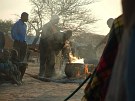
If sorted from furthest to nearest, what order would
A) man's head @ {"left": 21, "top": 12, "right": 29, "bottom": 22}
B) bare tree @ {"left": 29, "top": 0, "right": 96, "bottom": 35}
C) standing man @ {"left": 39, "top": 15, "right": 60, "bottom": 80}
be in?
1. bare tree @ {"left": 29, "top": 0, "right": 96, "bottom": 35}
2. standing man @ {"left": 39, "top": 15, "right": 60, "bottom": 80}
3. man's head @ {"left": 21, "top": 12, "right": 29, "bottom": 22}

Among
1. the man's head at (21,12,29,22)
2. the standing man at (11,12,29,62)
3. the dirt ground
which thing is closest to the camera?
the dirt ground

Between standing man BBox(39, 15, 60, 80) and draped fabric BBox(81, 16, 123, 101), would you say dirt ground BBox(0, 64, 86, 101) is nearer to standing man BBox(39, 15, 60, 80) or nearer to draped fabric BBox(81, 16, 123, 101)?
standing man BBox(39, 15, 60, 80)

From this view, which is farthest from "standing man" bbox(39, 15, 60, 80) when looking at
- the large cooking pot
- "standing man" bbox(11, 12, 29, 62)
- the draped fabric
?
the draped fabric

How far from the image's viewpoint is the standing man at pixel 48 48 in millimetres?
12070

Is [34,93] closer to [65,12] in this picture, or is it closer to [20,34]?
[20,34]

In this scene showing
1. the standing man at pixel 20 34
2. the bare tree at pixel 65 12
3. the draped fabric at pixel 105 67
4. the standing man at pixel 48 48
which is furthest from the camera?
the bare tree at pixel 65 12

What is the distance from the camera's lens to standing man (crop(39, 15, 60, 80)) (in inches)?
475

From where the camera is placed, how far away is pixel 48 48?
12.3 metres

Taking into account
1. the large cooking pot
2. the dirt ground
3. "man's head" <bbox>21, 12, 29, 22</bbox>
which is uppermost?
"man's head" <bbox>21, 12, 29, 22</bbox>

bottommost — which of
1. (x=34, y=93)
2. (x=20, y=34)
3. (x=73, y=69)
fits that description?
(x=34, y=93)

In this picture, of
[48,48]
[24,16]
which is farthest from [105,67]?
[48,48]

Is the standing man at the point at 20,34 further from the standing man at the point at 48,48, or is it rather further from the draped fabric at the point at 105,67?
the draped fabric at the point at 105,67

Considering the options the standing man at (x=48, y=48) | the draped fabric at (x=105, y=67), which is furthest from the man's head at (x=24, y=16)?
the draped fabric at (x=105, y=67)

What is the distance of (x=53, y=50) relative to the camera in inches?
489
